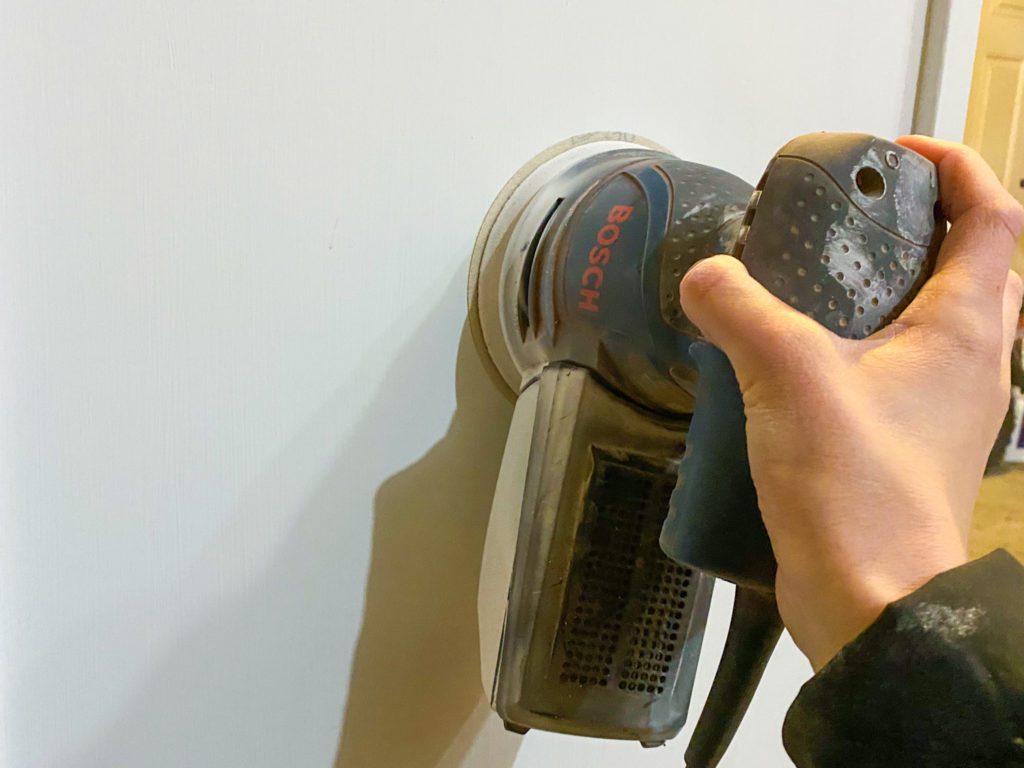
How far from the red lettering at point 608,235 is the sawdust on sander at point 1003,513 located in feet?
4.71

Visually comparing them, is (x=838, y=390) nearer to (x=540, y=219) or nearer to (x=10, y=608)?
(x=540, y=219)

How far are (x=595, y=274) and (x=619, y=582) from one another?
16cm

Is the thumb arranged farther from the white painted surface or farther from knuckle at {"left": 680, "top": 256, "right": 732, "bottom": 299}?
the white painted surface

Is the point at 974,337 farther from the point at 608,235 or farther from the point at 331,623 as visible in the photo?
the point at 331,623

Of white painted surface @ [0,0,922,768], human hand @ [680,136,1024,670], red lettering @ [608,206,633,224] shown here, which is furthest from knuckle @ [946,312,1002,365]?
white painted surface @ [0,0,922,768]

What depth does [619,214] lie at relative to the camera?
1.38ft

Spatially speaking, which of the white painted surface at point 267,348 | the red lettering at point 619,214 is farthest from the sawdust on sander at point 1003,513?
the red lettering at point 619,214

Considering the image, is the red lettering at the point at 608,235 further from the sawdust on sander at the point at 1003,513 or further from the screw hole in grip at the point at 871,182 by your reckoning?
the sawdust on sander at the point at 1003,513

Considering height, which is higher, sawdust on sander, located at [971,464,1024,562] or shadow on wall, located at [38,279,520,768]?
shadow on wall, located at [38,279,520,768]

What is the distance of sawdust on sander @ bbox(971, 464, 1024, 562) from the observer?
1607mm

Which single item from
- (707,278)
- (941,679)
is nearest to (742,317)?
(707,278)

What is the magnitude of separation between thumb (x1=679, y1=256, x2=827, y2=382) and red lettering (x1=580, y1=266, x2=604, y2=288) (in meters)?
0.10

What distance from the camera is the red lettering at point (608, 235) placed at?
1.37 feet

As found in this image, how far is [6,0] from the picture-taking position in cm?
38
